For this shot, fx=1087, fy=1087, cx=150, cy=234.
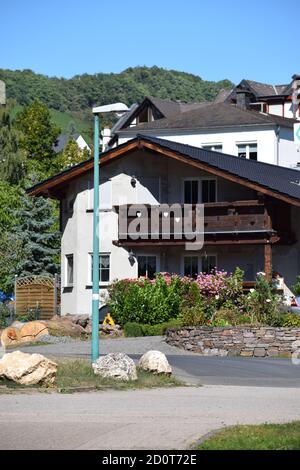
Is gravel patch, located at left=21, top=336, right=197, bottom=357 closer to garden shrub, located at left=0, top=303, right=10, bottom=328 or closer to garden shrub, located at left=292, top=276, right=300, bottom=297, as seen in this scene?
garden shrub, located at left=292, top=276, right=300, bottom=297

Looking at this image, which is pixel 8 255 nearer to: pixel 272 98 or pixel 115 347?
pixel 115 347

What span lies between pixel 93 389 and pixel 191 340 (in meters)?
11.4

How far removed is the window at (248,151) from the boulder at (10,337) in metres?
30.1

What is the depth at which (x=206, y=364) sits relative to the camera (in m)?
25.8

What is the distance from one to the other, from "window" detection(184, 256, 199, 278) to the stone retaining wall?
1092cm

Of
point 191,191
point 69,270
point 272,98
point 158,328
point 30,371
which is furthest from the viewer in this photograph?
point 272,98

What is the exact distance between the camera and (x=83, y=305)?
42.3 m

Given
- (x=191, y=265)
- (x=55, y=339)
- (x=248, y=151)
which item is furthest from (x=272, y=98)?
(x=55, y=339)

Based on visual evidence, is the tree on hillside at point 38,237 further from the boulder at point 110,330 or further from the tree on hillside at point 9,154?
the boulder at point 110,330

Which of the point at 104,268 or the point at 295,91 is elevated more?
the point at 295,91

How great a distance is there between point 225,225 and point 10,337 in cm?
980

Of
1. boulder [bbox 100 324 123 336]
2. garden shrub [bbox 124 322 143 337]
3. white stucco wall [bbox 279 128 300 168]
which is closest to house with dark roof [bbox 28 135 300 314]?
boulder [bbox 100 324 123 336]

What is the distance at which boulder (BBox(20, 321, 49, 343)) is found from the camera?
33375 mm
